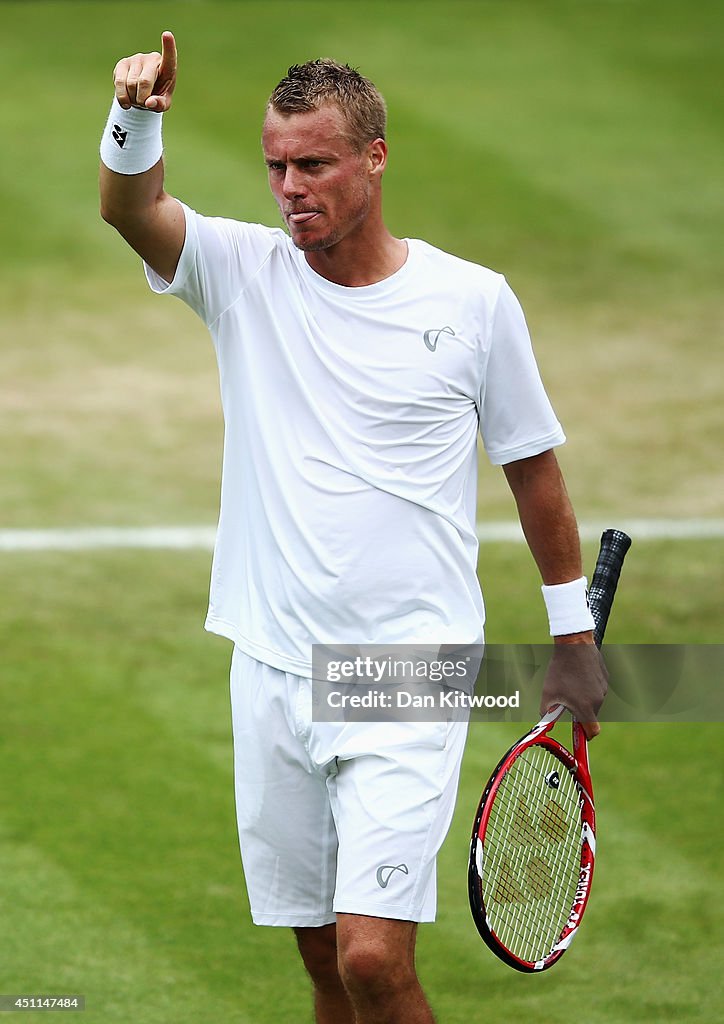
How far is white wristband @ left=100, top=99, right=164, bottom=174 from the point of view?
3697 millimetres

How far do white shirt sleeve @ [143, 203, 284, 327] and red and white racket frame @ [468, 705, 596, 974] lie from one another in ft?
4.17

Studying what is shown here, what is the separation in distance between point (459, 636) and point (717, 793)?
8.31 ft

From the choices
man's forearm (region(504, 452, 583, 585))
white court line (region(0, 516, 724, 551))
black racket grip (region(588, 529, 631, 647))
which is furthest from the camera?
white court line (region(0, 516, 724, 551))

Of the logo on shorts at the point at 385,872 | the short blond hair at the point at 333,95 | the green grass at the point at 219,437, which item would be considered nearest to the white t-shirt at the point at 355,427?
the short blond hair at the point at 333,95

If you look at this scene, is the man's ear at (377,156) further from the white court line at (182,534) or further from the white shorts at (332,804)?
the white court line at (182,534)

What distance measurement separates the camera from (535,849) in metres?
4.14

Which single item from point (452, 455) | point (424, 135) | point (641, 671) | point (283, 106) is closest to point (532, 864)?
point (452, 455)

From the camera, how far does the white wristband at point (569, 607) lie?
4195mm

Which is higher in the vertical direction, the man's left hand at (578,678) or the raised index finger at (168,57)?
the raised index finger at (168,57)

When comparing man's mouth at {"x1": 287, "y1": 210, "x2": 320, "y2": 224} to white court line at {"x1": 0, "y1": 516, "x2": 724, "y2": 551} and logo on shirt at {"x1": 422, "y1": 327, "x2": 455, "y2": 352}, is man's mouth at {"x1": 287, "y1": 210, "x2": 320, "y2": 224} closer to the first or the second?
logo on shirt at {"x1": 422, "y1": 327, "x2": 455, "y2": 352}

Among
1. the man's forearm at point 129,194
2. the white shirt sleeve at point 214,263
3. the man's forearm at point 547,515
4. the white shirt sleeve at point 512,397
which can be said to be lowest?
the man's forearm at point 547,515

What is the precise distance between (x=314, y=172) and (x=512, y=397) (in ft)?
2.34

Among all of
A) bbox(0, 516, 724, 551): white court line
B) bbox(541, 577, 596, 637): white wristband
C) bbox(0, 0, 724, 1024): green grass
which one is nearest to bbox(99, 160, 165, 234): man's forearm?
bbox(541, 577, 596, 637): white wristband

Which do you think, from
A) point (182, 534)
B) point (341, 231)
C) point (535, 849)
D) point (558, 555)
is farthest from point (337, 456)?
point (182, 534)
